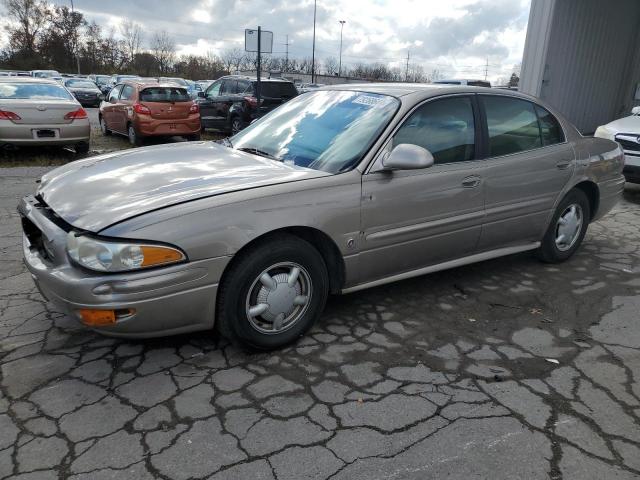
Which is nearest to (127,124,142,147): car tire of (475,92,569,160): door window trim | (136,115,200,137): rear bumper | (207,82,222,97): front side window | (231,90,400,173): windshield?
(136,115,200,137): rear bumper

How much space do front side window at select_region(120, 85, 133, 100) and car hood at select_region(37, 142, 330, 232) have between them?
9258mm

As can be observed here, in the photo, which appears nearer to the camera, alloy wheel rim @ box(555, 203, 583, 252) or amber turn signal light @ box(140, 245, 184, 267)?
amber turn signal light @ box(140, 245, 184, 267)

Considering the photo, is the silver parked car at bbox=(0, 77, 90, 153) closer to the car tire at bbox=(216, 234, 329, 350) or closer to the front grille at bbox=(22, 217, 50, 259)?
the front grille at bbox=(22, 217, 50, 259)

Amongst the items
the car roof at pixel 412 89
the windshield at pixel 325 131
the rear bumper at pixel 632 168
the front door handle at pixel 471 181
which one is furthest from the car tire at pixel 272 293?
the rear bumper at pixel 632 168

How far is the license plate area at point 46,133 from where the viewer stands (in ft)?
29.1

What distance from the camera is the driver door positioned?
3.19 meters

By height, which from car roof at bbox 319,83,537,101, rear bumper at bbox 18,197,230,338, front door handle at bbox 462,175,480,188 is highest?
car roof at bbox 319,83,537,101

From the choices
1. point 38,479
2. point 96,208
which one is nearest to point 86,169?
point 96,208

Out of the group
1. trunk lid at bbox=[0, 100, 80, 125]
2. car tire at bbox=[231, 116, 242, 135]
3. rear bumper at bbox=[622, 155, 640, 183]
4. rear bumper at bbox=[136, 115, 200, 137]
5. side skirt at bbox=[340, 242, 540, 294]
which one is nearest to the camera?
side skirt at bbox=[340, 242, 540, 294]

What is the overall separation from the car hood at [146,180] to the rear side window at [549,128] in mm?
2257

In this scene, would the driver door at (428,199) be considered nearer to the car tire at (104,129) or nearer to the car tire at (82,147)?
the car tire at (82,147)

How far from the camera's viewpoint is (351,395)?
8.59ft

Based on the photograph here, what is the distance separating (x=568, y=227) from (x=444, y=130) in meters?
1.80

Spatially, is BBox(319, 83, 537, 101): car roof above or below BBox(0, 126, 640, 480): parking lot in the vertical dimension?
above
